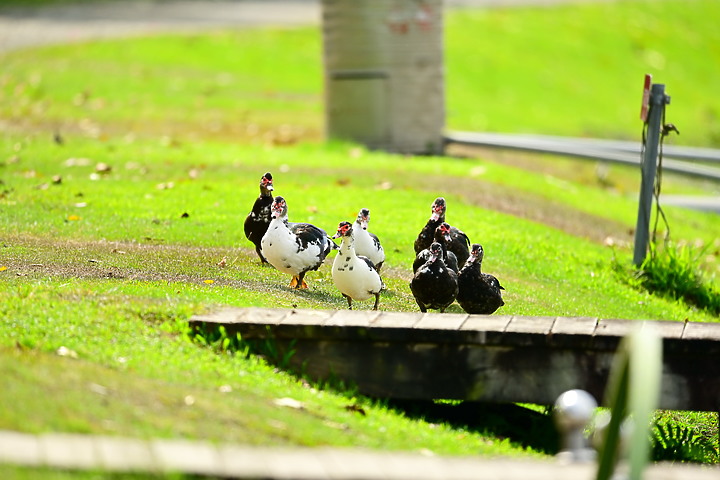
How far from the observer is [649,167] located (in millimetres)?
12039

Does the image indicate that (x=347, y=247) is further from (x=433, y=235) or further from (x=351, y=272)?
(x=433, y=235)

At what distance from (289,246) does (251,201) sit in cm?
405

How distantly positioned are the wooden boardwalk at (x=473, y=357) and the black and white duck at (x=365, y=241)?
7.20 ft

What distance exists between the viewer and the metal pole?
1184cm

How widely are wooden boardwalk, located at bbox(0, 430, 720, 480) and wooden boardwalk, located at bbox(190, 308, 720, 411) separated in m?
2.09

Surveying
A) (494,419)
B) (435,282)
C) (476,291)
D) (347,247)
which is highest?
(347,247)

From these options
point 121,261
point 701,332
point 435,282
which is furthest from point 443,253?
point 121,261

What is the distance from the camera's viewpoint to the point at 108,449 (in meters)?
5.01

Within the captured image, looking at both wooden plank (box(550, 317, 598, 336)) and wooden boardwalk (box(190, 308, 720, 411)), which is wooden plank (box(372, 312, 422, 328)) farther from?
wooden plank (box(550, 317, 598, 336))

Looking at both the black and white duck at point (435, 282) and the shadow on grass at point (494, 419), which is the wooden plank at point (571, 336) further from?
the black and white duck at point (435, 282)

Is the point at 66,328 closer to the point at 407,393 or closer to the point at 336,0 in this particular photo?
the point at 407,393

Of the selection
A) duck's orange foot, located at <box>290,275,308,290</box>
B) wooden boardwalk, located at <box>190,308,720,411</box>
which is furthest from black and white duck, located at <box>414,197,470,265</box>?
wooden boardwalk, located at <box>190,308,720,411</box>

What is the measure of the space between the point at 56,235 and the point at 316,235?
2.72 m

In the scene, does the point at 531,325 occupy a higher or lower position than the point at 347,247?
lower
